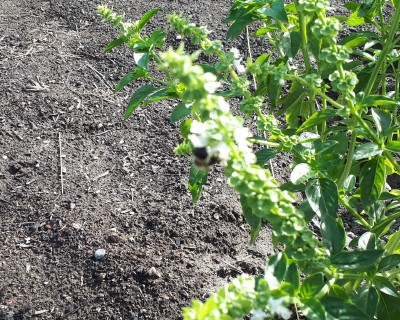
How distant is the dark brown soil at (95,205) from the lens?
233cm

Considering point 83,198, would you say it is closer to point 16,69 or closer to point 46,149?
point 46,149

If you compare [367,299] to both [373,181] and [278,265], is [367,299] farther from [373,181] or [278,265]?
[278,265]

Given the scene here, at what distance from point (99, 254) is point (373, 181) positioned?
1.22 metres

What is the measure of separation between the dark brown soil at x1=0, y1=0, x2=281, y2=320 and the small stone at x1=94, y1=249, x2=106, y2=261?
2 cm

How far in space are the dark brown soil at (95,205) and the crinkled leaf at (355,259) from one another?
1061 mm

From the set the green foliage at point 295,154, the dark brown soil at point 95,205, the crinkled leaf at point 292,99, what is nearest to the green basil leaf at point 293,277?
the green foliage at point 295,154

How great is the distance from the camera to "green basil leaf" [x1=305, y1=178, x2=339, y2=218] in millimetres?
1557

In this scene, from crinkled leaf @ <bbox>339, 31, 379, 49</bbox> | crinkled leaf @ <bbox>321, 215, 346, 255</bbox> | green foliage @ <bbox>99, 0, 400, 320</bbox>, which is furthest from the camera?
crinkled leaf @ <bbox>339, 31, 379, 49</bbox>

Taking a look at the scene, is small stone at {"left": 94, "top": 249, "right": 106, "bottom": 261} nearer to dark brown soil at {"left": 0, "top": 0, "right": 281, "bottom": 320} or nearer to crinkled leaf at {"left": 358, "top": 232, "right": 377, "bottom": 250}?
dark brown soil at {"left": 0, "top": 0, "right": 281, "bottom": 320}

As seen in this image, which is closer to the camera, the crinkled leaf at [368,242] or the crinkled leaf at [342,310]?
the crinkled leaf at [342,310]

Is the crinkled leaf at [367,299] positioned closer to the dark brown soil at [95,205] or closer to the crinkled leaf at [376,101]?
the crinkled leaf at [376,101]

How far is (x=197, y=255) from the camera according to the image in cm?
246

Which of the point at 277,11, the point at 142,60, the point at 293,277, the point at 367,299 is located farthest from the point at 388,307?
the point at 142,60

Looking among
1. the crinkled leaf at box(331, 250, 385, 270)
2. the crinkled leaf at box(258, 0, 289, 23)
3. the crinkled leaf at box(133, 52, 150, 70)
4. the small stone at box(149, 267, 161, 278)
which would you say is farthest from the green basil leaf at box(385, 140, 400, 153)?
the small stone at box(149, 267, 161, 278)
